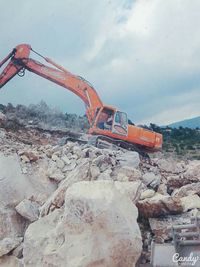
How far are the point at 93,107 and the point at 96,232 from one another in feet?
30.7

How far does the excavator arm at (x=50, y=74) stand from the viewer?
1459 centimetres

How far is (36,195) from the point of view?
846cm

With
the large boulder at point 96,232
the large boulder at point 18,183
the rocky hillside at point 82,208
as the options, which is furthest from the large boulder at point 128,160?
Result: the large boulder at point 96,232

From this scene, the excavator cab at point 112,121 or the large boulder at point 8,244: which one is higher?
the excavator cab at point 112,121

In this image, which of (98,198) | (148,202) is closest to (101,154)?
(148,202)

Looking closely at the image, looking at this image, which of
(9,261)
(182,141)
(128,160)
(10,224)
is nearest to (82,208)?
(9,261)

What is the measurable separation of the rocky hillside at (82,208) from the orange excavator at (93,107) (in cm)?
283

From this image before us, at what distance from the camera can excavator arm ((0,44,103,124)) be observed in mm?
14594

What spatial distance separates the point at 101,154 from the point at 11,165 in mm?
2160

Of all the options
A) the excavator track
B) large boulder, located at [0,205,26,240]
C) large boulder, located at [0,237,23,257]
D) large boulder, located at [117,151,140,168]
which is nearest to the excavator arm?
the excavator track

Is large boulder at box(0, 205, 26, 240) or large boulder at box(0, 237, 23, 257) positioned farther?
large boulder at box(0, 205, 26, 240)

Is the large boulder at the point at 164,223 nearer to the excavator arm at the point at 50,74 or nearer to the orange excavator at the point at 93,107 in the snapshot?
the orange excavator at the point at 93,107

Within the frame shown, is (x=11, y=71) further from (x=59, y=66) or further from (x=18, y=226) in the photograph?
(x=18, y=226)

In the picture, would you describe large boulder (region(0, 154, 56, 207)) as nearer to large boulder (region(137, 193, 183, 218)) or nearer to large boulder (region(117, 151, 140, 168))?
large boulder (region(117, 151, 140, 168))
